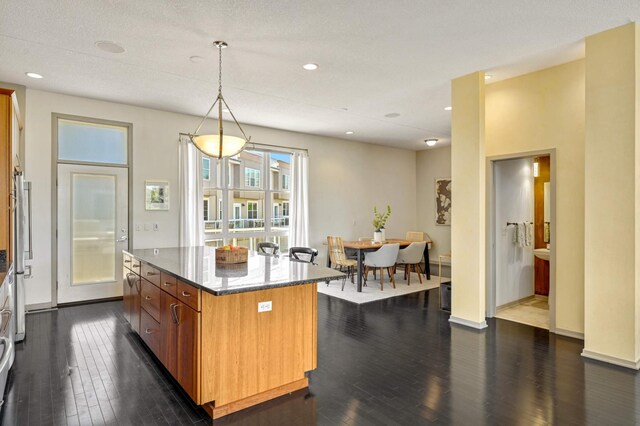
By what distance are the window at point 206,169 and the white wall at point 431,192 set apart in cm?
547

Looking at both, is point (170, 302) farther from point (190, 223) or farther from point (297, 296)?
point (190, 223)

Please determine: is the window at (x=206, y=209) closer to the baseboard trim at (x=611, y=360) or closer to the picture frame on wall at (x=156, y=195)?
the picture frame on wall at (x=156, y=195)

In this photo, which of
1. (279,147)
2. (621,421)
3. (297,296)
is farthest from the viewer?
(279,147)

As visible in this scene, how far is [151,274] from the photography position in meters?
3.34

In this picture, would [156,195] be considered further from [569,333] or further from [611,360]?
[611,360]

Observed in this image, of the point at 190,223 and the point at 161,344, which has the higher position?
the point at 190,223

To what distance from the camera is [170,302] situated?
2832 mm

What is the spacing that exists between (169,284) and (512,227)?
14.4 ft

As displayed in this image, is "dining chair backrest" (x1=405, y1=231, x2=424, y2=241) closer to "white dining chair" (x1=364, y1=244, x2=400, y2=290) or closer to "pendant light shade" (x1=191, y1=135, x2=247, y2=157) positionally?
"white dining chair" (x1=364, y1=244, x2=400, y2=290)

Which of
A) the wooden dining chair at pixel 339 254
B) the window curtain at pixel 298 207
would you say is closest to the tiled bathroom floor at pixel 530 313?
the wooden dining chair at pixel 339 254

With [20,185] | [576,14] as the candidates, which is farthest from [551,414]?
[20,185]

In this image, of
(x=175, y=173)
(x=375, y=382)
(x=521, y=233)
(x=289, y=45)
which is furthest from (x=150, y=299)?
(x=521, y=233)

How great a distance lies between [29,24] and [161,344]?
293 cm

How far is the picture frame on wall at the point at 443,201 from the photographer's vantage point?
8.88 m
